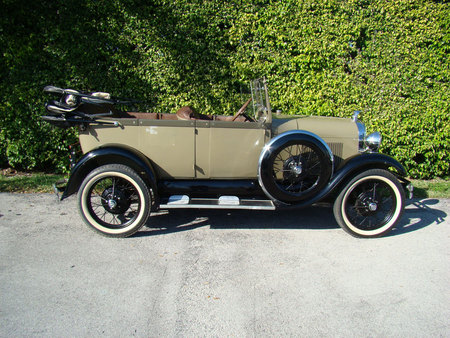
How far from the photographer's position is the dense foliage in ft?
16.8

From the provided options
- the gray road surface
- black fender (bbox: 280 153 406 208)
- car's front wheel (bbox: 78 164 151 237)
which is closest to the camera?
the gray road surface

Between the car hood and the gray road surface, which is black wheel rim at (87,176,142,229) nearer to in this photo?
the gray road surface

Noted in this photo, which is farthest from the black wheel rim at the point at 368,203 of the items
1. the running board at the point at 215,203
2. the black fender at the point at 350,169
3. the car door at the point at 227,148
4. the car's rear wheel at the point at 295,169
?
the car door at the point at 227,148

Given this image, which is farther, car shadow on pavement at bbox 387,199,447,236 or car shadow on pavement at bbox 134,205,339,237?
car shadow on pavement at bbox 387,199,447,236

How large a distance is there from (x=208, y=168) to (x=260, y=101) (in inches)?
44.3

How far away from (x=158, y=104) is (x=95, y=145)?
6.42ft

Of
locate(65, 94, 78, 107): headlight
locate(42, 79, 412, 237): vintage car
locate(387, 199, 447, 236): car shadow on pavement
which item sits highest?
locate(65, 94, 78, 107): headlight

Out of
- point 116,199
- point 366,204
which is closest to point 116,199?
point 116,199

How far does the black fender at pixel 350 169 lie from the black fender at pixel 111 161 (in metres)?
1.71

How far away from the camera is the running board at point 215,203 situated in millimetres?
3494

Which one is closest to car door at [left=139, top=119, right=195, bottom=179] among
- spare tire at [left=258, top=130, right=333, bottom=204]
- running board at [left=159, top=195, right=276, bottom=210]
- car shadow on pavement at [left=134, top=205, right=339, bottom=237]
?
running board at [left=159, top=195, right=276, bottom=210]

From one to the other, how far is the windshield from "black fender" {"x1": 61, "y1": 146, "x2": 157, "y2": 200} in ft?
4.68

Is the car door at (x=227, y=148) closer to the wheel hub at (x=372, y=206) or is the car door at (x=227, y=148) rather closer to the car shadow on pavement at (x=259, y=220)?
the car shadow on pavement at (x=259, y=220)

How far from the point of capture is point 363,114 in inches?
223
